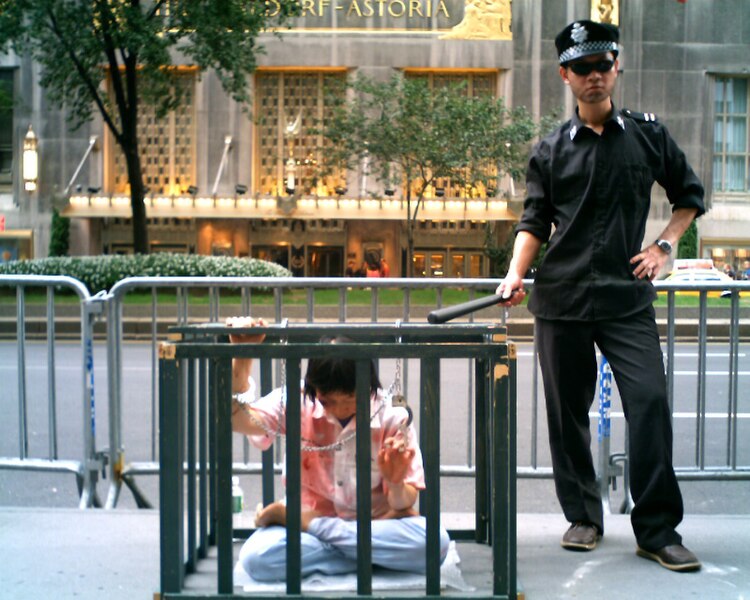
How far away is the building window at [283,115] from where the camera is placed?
3534 cm

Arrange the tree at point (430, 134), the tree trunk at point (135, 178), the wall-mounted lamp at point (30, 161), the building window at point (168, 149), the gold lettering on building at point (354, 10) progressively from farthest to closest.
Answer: the building window at point (168, 149) → the gold lettering on building at point (354, 10) → the wall-mounted lamp at point (30, 161) → the tree at point (430, 134) → the tree trunk at point (135, 178)

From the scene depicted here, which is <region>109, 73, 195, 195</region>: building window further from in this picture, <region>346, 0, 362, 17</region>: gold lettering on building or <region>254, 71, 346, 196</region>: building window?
<region>346, 0, 362, 17</region>: gold lettering on building

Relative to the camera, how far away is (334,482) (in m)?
3.43

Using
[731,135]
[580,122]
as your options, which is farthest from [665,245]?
[731,135]

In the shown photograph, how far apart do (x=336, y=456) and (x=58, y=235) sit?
32.4 m

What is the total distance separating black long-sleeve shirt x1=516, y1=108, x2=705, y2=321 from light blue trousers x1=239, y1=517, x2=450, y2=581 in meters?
1.20

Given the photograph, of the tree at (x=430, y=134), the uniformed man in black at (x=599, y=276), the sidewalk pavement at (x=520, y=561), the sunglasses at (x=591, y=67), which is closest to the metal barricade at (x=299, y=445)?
the sidewalk pavement at (x=520, y=561)

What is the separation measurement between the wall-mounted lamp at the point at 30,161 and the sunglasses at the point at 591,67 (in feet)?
103

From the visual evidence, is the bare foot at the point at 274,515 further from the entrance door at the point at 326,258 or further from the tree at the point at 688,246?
the entrance door at the point at 326,258

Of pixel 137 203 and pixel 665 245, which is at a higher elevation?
pixel 137 203

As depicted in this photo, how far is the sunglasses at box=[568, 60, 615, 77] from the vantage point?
3.82 meters

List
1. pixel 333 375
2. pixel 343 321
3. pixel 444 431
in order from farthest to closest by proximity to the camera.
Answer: pixel 444 431, pixel 343 321, pixel 333 375

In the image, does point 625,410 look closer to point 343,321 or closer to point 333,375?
point 333,375

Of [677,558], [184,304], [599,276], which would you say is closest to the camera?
[677,558]
